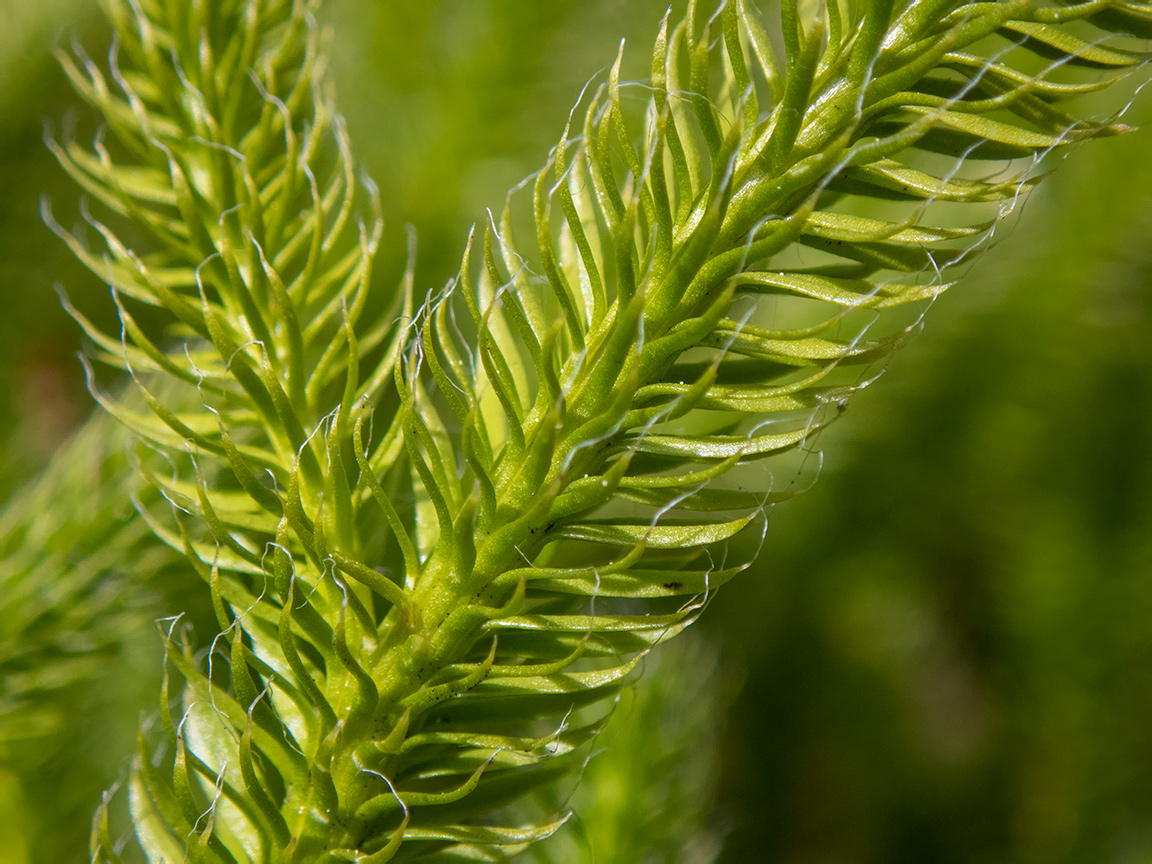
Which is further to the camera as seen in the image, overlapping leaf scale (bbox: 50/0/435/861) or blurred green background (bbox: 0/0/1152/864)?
blurred green background (bbox: 0/0/1152/864)

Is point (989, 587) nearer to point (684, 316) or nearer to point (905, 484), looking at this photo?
point (905, 484)

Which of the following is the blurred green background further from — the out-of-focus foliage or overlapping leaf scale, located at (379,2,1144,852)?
overlapping leaf scale, located at (379,2,1144,852)

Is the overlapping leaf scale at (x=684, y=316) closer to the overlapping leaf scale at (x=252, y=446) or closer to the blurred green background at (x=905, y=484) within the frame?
the overlapping leaf scale at (x=252, y=446)

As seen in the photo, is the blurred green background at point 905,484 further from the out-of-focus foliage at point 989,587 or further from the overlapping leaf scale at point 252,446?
the overlapping leaf scale at point 252,446

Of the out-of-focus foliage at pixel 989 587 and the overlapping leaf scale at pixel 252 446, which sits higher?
the overlapping leaf scale at pixel 252 446

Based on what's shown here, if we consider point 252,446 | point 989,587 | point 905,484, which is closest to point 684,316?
point 252,446

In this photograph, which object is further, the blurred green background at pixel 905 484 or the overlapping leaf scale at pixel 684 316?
the blurred green background at pixel 905 484

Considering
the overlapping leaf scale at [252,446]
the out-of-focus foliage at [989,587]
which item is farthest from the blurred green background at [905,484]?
the overlapping leaf scale at [252,446]

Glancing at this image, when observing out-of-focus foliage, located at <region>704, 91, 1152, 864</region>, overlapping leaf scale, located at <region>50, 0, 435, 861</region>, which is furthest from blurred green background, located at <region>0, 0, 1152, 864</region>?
overlapping leaf scale, located at <region>50, 0, 435, 861</region>
